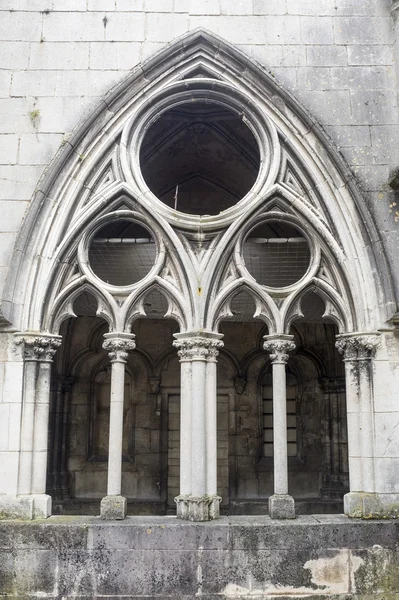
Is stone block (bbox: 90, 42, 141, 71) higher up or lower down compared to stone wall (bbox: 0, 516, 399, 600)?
higher up

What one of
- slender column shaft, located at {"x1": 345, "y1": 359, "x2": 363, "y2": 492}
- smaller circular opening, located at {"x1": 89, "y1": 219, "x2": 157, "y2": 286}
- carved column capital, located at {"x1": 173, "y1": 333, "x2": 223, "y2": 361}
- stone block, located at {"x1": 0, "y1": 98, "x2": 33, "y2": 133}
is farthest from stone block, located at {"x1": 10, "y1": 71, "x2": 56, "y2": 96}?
slender column shaft, located at {"x1": 345, "y1": 359, "x2": 363, "y2": 492}

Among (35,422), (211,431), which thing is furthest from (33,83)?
(211,431)

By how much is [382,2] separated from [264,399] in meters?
6.65

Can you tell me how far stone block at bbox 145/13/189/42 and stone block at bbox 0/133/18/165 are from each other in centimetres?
216

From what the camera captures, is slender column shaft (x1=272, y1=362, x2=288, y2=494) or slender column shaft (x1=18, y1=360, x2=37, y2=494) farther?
slender column shaft (x1=272, y1=362, x2=288, y2=494)

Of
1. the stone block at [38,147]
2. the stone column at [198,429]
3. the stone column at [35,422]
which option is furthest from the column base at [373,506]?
the stone block at [38,147]

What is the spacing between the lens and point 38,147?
24.4ft

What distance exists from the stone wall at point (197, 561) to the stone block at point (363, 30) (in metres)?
5.93

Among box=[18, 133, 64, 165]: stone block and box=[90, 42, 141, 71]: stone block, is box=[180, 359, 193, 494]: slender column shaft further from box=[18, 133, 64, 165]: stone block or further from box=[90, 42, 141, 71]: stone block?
box=[90, 42, 141, 71]: stone block

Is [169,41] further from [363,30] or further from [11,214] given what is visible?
[11,214]

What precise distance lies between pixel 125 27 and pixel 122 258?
3.06m

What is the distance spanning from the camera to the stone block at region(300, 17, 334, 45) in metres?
7.77

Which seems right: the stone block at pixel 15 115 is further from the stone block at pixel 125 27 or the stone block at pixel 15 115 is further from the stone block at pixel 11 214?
the stone block at pixel 125 27

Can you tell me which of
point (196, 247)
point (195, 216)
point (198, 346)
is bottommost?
point (198, 346)
